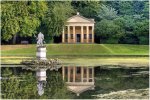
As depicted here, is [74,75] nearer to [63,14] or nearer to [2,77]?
[2,77]

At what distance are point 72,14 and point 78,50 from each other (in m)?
15.2

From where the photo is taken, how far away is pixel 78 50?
6125 centimetres

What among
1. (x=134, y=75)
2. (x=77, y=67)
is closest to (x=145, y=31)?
(x=77, y=67)

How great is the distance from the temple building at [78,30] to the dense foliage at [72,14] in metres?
1.09

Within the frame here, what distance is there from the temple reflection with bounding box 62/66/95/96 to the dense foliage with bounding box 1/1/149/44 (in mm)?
27127

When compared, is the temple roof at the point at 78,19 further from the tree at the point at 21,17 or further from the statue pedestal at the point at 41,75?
the statue pedestal at the point at 41,75

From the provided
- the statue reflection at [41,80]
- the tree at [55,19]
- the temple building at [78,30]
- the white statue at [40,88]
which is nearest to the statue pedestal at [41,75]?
the statue reflection at [41,80]

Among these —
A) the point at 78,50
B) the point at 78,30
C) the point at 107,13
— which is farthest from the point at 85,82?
the point at 78,30

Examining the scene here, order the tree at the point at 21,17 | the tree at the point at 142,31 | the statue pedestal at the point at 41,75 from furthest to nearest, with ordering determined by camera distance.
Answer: the tree at the point at 142,31 < the tree at the point at 21,17 < the statue pedestal at the point at 41,75

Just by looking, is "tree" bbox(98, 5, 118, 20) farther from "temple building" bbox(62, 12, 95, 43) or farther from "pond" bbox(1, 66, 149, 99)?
"pond" bbox(1, 66, 149, 99)

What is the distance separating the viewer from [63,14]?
2761 inches

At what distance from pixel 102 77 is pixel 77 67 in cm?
786

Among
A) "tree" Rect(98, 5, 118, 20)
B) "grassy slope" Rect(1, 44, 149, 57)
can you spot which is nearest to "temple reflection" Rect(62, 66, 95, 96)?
"grassy slope" Rect(1, 44, 149, 57)

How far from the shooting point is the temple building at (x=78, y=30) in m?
73.9
